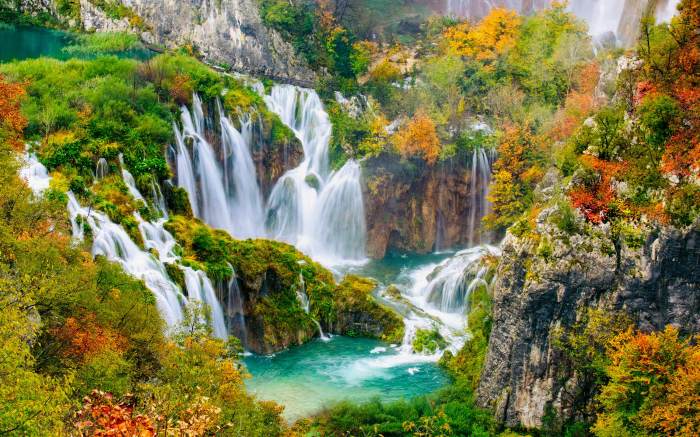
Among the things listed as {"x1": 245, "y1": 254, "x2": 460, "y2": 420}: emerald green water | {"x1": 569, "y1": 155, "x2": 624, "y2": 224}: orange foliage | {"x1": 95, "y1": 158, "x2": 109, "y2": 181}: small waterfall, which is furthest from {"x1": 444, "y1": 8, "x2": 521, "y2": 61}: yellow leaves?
{"x1": 95, "y1": 158, "x2": 109, "y2": 181}: small waterfall

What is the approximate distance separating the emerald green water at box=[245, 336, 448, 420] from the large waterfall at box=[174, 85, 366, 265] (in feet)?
37.8

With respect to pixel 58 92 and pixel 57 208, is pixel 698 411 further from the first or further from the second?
pixel 58 92

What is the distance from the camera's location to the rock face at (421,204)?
39.4 m

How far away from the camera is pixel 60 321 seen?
1412cm

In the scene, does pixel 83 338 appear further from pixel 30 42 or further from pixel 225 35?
pixel 30 42

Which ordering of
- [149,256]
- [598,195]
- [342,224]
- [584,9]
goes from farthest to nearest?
[584,9] < [342,224] < [149,256] < [598,195]

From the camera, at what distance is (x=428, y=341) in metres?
26.3

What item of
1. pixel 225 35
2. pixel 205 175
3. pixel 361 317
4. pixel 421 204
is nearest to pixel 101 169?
pixel 205 175

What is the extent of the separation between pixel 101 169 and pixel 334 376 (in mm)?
12709

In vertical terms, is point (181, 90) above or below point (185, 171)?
above

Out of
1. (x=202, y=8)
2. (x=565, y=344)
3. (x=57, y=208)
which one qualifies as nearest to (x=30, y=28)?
(x=202, y=8)

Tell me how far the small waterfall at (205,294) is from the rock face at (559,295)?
32.6 feet

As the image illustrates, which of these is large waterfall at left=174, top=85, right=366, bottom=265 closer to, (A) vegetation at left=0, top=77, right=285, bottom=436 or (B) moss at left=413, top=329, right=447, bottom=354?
(B) moss at left=413, top=329, right=447, bottom=354

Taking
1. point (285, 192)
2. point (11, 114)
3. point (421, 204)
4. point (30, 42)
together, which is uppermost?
point (30, 42)
